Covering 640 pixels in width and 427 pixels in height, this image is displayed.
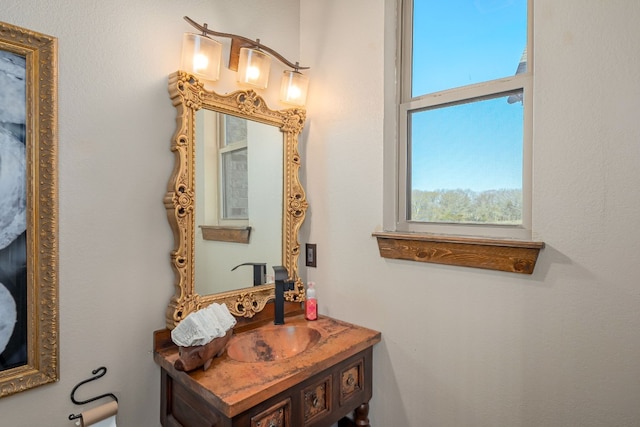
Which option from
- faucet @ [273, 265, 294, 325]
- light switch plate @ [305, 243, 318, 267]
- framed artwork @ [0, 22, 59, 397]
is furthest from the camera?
light switch plate @ [305, 243, 318, 267]

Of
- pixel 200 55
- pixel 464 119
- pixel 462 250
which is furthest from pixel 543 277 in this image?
pixel 200 55

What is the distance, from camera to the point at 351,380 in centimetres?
141

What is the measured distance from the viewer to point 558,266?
3.62 ft

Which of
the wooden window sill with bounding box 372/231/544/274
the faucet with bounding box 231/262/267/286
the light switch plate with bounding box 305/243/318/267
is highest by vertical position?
the wooden window sill with bounding box 372/231/544/274

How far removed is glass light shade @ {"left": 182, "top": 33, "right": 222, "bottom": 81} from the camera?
4.31 feet

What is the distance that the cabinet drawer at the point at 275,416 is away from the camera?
1048 millimetres

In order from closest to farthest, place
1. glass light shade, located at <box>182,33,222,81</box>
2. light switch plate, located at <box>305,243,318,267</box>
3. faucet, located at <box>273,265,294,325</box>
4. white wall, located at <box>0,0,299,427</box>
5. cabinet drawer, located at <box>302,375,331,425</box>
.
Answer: white wall, located at <box>0,0,299,427</box>
cabinet drawer, located at <box>302,375,331,425</box>
glass light shade, located at <box>182,33,222,81</box>
faucet, located at <box>273,265,294,325</box>
light switch plate, located at <box>305,243,318,267</box>

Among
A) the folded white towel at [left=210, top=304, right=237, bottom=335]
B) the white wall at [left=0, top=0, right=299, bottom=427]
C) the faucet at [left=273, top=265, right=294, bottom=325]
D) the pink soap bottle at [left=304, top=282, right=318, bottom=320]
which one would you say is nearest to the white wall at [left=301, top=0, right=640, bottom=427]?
the pink soap bottle at [left=304, top=282, right=318, bottom=320]

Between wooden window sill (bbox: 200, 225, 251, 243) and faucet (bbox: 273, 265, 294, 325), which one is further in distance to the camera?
faucet (bbox: 273, 265, 294, 325)

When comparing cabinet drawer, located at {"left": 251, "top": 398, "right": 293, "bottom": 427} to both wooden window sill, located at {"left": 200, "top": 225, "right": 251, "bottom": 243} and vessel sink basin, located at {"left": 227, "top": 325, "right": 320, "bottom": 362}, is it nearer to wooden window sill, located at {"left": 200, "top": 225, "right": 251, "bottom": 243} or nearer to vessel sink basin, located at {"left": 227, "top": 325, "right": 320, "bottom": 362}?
vessel sink basin, located at {"left": 227, "top": 325, "right": 320, "bottom": 362}

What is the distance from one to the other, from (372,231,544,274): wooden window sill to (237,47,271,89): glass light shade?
871mm

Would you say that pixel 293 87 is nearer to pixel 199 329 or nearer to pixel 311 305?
pixel 311 305

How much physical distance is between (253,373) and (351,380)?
47 centimetres

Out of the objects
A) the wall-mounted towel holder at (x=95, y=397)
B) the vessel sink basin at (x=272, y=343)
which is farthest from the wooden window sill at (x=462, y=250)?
the wall-mounted towel holder at (x=95, y=397)
